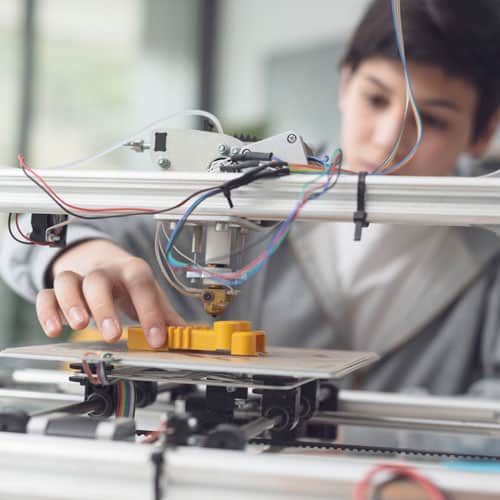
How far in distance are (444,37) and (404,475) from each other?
3.27 ft

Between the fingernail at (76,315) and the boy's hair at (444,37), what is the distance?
0.83m

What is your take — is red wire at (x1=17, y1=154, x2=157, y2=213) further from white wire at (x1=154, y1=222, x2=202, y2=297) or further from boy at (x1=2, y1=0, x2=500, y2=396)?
boy at (x1=2, y1=0, x2=500, y2=396)

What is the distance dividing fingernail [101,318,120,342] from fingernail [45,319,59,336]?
52 mm

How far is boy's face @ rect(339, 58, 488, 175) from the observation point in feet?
4.33

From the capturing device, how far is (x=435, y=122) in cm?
138

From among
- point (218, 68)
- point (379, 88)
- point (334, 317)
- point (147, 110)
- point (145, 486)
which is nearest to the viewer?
point (145, 486)

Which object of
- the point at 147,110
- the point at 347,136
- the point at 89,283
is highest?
the point at 147,110

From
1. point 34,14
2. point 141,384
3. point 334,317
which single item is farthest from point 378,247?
point 34,14

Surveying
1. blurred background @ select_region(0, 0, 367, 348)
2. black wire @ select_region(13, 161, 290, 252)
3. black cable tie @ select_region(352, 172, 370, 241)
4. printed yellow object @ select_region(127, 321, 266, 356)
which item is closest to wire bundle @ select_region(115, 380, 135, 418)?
printed yellow object @ select_region(127, 321, 266, 356)

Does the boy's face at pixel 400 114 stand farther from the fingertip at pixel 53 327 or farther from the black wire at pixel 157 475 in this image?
the black wire at pixel 157 475

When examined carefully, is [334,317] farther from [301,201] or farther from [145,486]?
[145,486]

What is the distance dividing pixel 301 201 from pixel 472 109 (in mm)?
882

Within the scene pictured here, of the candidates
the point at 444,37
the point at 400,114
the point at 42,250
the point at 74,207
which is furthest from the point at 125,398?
the point at 444,37

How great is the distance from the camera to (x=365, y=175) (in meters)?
0.67
